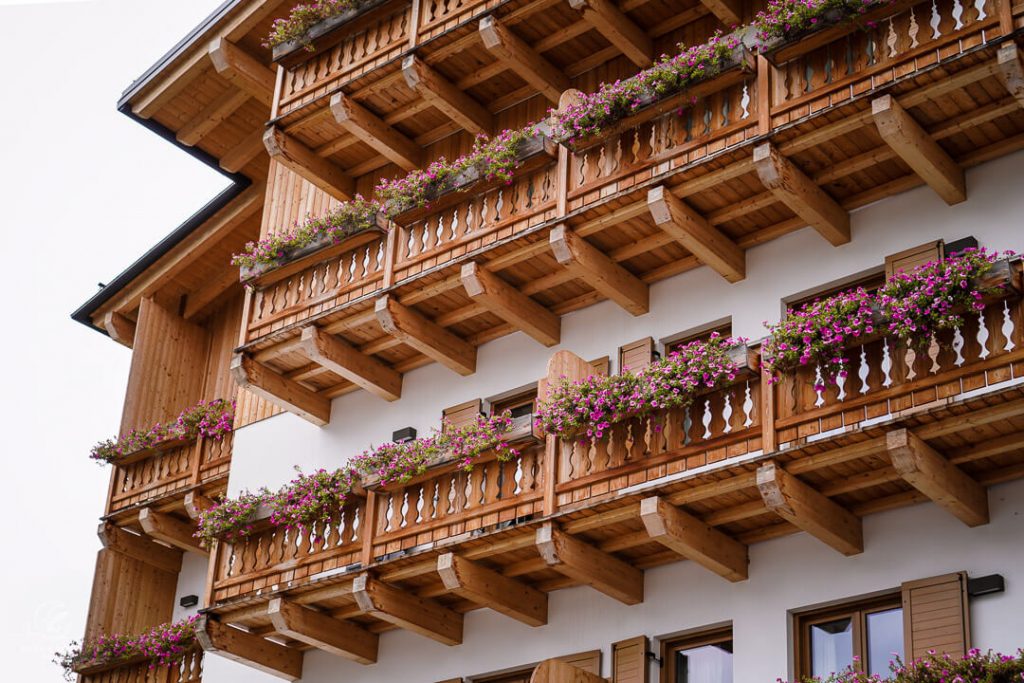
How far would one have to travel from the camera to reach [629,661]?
16.6 m

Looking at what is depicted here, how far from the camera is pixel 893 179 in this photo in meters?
16.5

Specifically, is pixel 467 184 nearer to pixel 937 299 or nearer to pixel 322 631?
pixel 322 631

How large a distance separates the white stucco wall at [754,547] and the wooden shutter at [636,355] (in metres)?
0.18

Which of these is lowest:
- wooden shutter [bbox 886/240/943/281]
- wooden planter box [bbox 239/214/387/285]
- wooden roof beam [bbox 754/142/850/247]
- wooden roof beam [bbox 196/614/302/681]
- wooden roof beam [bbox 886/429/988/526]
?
wooden roof beam [bbox 196/614/302/681]

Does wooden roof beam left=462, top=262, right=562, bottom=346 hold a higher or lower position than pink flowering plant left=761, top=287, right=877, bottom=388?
higher

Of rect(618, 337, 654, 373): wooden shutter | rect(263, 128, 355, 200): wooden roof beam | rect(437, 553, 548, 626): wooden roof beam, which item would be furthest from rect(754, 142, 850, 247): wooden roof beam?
rect(263, 128, 355, 200): wooden roof beam

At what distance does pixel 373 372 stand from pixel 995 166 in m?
8.78

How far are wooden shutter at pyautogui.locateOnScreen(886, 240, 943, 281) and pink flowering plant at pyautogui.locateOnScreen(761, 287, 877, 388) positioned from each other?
1386mm

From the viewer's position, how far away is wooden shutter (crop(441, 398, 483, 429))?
19594 mm

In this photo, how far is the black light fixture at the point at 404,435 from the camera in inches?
790

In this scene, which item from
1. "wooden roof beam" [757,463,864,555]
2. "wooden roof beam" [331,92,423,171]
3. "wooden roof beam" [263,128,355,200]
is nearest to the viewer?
"wooden roof beam" [757,463,864,555]

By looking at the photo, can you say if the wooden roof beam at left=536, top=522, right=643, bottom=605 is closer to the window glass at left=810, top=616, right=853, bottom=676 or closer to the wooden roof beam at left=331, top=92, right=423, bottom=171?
the window glass at left=810, top=616, right=853, bottom=676

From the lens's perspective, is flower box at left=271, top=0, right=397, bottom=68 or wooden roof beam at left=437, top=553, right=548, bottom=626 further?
flower box at left=271, top=0, right=397, bottom=68

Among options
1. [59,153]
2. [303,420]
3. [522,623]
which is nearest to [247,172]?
[303,420]
